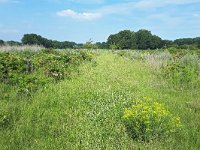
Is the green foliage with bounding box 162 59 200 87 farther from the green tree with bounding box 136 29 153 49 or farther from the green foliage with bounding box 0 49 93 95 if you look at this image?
the green tree with bounding box 136 29 153 49

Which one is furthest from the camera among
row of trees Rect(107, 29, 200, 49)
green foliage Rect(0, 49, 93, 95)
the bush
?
row of trees Rect(107, 29, 200, 49)

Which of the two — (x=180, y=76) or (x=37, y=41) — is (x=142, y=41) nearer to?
(x=37, y=41)

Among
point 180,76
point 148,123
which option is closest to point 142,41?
point 180,76

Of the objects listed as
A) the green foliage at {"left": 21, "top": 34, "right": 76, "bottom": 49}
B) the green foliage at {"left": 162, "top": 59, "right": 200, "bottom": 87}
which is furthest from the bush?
the green foliage at {"left": 21, "top": 34, "right": 76, "bottom": 49}

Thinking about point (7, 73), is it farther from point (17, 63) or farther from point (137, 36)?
point (137, 36)

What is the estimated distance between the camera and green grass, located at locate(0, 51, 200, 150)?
19.9 feet

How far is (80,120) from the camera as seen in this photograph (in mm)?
7062

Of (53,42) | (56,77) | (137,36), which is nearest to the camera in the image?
A: (56,77)

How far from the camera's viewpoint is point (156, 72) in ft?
53.1

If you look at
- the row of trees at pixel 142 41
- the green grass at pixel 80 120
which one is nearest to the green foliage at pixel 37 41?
the row of trees at pixel 142 41

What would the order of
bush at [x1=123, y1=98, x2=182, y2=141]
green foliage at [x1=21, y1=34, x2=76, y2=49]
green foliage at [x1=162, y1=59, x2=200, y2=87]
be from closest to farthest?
bush at [x1=123, y1=98, x2=182, y2=141], green foliage at [x1=162, y1=59, x2=200, y2=87], green foliage at [x1=21, y1=34, x2=76, y2=49]

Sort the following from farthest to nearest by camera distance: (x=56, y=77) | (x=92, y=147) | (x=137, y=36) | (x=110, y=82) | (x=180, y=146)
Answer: (x=137, y=36) → (x=56, y=77) → (x=110, y=82) → (x=180, y=146) → (x=92, y=147)

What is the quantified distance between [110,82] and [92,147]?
6.15 meters

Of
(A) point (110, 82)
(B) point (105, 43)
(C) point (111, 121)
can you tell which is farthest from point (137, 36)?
(C) point (111, 121)
